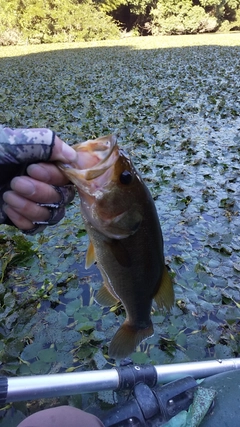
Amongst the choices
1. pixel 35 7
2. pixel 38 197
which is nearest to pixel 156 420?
pixel 38 197

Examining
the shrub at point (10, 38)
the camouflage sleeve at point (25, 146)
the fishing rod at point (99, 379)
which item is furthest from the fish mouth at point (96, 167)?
the shrub at point (10, 38)

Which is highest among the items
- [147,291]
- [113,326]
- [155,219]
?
[155,219]

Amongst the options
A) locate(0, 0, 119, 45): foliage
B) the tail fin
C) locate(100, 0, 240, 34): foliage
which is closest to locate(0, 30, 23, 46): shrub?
locate(0, 0, 119, 45): foliage

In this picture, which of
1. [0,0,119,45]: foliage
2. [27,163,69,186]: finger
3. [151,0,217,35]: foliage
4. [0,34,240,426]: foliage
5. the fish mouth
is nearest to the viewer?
the fish mouth

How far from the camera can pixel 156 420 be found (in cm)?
168

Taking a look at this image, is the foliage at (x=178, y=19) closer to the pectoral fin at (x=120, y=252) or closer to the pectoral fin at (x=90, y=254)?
the pectoral fin at (x=90, y=254)

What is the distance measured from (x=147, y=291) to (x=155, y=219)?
1.06ft

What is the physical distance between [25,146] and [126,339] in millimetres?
904

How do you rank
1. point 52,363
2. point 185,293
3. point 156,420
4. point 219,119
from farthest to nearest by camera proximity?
point 219,119
point 185,293
point 52,363
point 156,420

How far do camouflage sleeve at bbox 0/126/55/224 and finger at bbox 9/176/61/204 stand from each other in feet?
0.20

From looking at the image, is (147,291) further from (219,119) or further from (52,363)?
(219,119)

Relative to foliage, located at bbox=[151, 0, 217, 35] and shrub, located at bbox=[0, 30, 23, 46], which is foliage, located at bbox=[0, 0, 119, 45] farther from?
foliage, located at bbox=[151, 0, 217, 35]

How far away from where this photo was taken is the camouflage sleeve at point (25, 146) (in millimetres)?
1379

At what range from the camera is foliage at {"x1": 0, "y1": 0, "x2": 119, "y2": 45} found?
2395 centimetres
